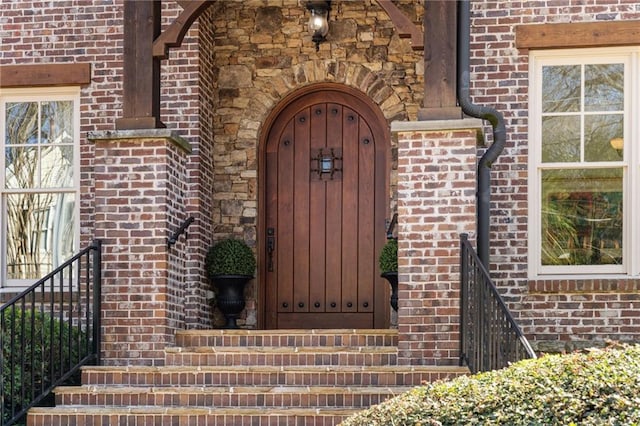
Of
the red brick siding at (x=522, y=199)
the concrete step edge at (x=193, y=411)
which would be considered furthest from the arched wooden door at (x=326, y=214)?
the concrete step edge at (x=193, y=411)

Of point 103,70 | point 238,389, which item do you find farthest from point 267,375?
point 103,70

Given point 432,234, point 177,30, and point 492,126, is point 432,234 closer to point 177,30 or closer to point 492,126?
point 492,126

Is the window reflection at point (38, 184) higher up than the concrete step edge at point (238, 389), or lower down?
higher up

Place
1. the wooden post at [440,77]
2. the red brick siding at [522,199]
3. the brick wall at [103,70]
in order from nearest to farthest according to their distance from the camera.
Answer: the wooden post at [440,77] < the red brick siding at [522,199] < the brick wall at [103,70]

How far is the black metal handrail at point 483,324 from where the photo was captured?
277 inches

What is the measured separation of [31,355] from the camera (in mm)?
7840

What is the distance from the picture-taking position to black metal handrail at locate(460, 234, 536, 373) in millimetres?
7023

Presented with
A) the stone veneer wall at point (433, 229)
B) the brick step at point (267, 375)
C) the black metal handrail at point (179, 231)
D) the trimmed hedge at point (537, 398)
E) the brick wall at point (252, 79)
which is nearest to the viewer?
the trimmed hedge at point (537, 398)

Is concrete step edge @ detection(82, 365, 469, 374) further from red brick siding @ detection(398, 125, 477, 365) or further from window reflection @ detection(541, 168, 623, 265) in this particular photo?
window reflection @ detection(541, 168, 623, 265)

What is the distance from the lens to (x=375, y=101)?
9.80 meters

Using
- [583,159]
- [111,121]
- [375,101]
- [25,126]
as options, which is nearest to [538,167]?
[583,159]

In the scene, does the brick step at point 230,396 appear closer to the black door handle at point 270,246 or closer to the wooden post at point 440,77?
the wooden post at point 440,77

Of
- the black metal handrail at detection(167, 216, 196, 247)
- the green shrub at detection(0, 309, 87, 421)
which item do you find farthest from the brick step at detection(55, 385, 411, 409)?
the black metal handrail at detection(167, 216, 196, 247)

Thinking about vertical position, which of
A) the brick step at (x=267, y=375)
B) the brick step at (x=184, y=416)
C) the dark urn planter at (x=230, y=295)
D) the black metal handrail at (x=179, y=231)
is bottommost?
the brick step at (x=184, y=416)
